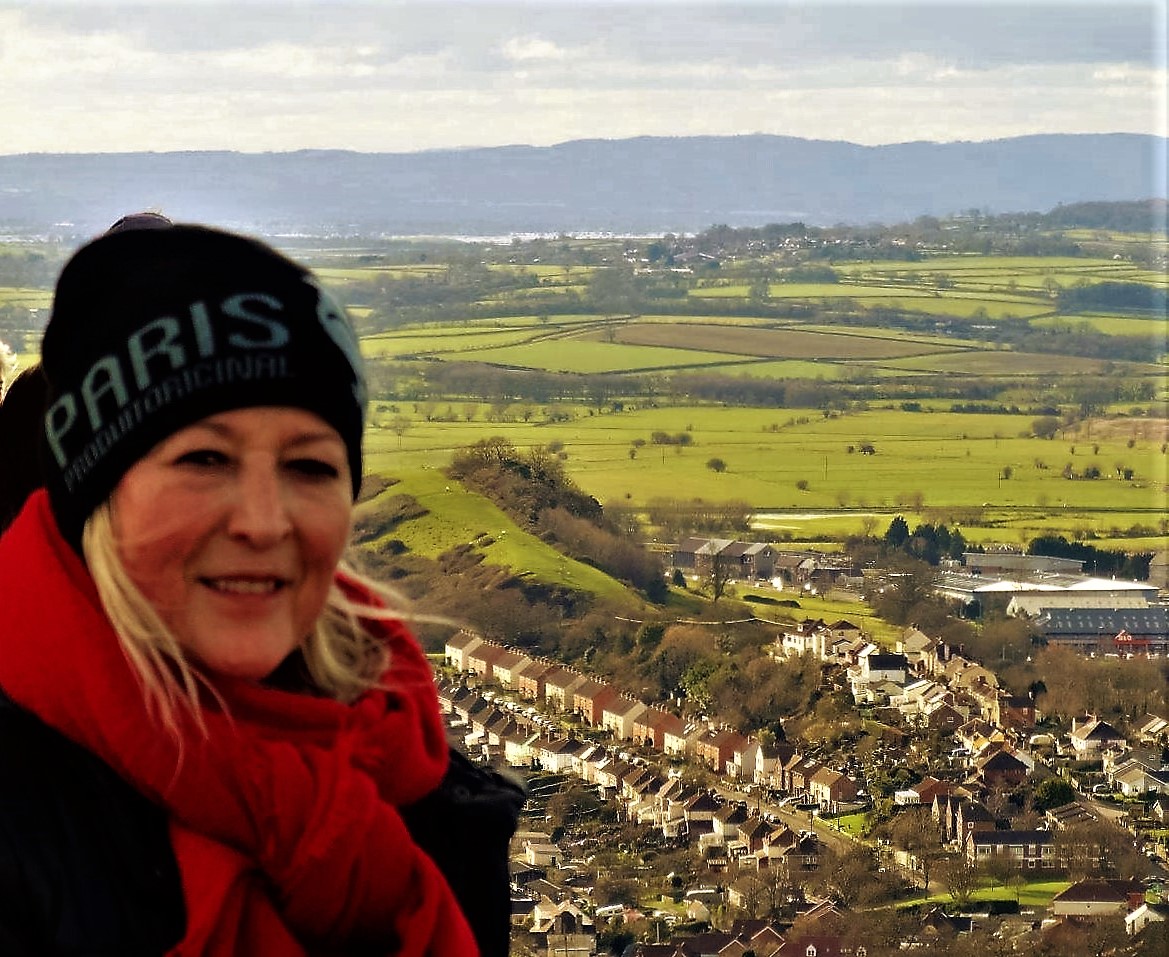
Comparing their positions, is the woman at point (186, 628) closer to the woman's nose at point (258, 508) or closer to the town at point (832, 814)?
the woman's nose at point (258, 508)

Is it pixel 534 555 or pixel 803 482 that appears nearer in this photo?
pixel 534 555

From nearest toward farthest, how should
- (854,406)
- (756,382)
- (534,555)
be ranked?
1. (534,555)
2. (854,406)
3. (756,382)

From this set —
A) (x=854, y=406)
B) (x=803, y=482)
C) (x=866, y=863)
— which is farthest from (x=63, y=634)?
(x=854, y=406)

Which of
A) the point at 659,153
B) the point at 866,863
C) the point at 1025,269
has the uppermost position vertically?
the point at 659,153

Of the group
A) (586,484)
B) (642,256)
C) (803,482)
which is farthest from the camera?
(642,256)

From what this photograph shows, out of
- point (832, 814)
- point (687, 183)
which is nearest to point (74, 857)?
point (832, 814)

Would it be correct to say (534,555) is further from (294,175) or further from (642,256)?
(642,256)

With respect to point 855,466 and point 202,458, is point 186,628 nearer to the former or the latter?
point 202,458

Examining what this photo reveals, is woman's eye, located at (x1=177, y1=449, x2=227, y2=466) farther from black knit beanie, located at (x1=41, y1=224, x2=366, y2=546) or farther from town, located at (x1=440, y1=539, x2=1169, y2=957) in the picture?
town, located at (x1=440, y1=539, x2=1169, y2=957)
